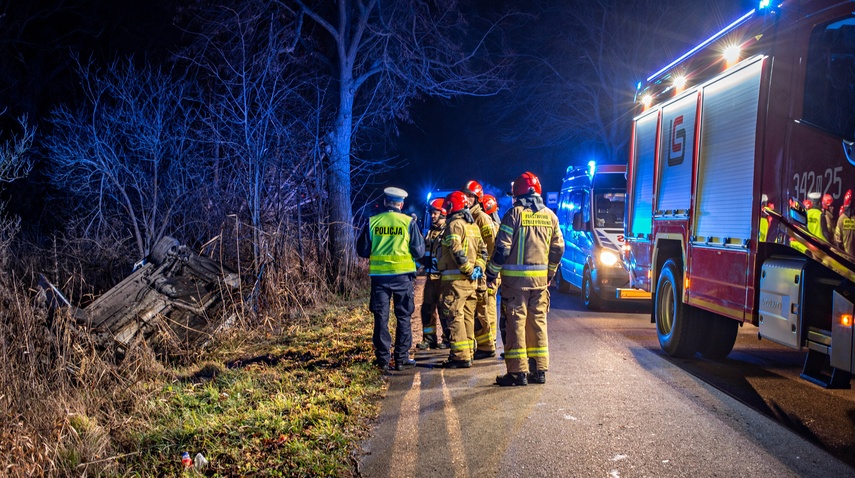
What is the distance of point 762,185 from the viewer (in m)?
5.30

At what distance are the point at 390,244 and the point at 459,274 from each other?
79cm

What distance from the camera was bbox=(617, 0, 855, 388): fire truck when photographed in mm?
4562

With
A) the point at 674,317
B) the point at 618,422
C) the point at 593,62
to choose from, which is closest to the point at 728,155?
the point at 674,317

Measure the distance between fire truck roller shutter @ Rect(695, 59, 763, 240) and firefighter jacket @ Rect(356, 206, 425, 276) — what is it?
288cm

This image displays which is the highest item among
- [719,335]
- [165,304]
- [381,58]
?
[381,58]

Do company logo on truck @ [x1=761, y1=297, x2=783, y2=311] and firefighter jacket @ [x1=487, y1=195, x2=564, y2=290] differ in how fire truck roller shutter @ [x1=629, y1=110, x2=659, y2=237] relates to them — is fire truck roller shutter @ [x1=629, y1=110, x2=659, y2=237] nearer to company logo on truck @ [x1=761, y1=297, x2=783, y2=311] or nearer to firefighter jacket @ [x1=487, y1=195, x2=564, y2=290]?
firefighter jacket @ [x1=487, y1=195, x2=564, y2=290]

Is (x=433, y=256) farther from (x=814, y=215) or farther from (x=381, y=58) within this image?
(x=381, y=58)

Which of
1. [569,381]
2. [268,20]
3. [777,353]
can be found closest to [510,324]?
[569,381]

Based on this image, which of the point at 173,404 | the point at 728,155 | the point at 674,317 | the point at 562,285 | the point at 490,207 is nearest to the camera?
the point at 173,404

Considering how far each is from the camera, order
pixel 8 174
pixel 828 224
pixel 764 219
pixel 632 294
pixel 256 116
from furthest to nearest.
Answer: pixel 8 174, pixel 256 116, pixel 632 294, pixel 764 219, pixel 828 224

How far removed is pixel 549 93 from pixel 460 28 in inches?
545

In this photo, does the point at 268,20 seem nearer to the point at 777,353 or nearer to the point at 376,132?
the point at 376,132

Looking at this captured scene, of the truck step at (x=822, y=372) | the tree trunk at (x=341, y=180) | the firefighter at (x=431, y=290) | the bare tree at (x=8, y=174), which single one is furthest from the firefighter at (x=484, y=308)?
the bare tree at (x=8, y=174)

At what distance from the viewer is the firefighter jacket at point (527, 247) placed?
620 centimetres
